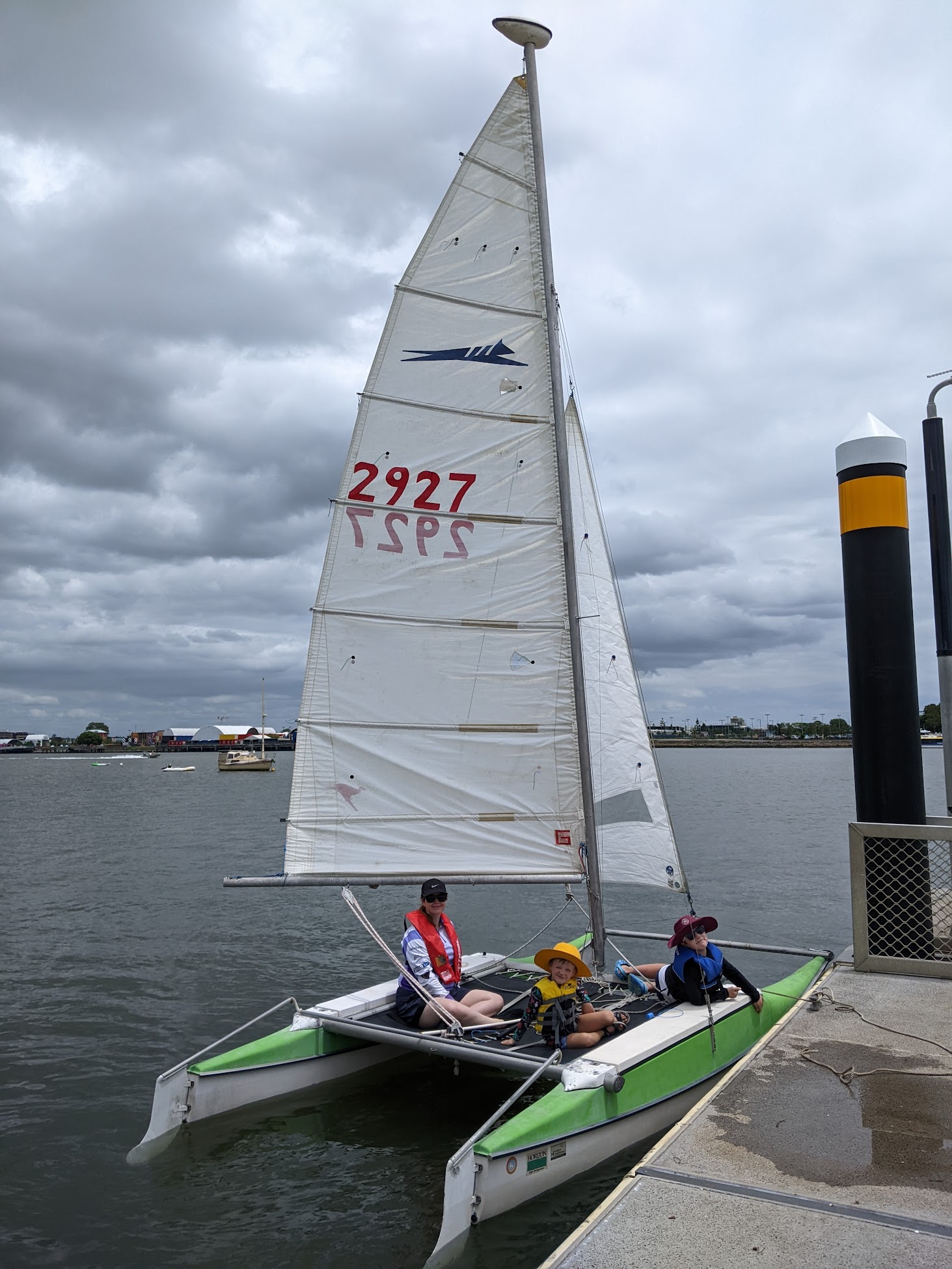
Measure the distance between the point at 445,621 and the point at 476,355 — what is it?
9.05 feet

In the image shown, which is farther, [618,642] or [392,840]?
[618,642]

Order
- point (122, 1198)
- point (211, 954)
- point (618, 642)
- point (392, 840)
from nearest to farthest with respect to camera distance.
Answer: point (122, 1198) < point (392, 840) < point (618, 642) < point (211, 954)

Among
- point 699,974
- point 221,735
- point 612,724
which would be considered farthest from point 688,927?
point 221,735

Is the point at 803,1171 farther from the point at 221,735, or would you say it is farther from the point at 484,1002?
the point at 221,735

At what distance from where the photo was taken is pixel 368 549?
901 centimetres

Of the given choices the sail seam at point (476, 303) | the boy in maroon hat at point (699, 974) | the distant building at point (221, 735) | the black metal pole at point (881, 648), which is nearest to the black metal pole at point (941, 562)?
the black metal pole at point (881, 648)

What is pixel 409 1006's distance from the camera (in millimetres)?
7676

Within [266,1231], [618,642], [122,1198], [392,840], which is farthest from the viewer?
[618,642]

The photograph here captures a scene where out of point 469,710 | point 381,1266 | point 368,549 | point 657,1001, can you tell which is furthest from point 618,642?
point 381,1266

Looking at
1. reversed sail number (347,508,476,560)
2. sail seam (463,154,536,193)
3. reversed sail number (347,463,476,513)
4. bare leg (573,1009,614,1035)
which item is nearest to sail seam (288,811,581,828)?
bare leg (573,1009,614,1035)

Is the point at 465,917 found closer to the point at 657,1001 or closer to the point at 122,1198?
the point at 657,1001

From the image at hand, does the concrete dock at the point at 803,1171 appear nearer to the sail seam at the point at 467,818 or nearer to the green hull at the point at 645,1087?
the green hull at the point at 645,1087

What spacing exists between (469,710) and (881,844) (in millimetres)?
3915

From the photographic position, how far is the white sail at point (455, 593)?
8922mm
